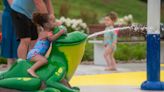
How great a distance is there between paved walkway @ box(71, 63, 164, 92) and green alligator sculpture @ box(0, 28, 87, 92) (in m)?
1.31

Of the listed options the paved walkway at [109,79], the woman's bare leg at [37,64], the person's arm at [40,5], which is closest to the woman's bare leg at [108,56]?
the paved walkway at [109,79]

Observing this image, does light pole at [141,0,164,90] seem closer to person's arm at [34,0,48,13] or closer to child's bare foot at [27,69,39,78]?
person's arm at [34,0,48,13]

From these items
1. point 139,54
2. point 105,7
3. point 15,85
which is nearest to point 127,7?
point 105,7

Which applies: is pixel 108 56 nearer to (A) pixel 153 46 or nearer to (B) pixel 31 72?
(A) pixel 153 46

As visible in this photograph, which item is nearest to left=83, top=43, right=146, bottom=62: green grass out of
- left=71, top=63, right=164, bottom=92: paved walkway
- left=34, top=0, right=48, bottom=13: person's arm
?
left=71, top=63, right=164, bottom=92: paved walkway

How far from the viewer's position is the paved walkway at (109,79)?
7735 mm

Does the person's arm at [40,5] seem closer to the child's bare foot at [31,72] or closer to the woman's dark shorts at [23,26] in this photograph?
the woman's dark shorts at [23,26]

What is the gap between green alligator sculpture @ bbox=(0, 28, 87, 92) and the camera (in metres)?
5.92

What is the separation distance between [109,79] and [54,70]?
10.6 feet

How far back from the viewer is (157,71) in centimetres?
757

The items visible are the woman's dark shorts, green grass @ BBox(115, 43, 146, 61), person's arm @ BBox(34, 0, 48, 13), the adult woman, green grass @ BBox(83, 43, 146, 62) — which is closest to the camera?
person's arm @ BBox(34, 0, 48, 13)

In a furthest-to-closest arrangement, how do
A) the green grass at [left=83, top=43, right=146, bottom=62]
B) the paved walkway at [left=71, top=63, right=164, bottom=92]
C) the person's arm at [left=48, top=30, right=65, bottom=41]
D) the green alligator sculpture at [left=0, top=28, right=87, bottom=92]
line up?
the green grass at [left=83, top=43, right=146, bottom=62] < the paved walkway at [left=71, top=63, right=164, bottom=92] < the person's arm at [left=48, top=30, right=65, bottom=41] < the green alligator sculpture at [left=0, top=28, right=87, bottom=92]

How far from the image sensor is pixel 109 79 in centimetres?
908

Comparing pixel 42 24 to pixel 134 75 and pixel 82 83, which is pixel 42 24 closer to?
pixel 82 83
